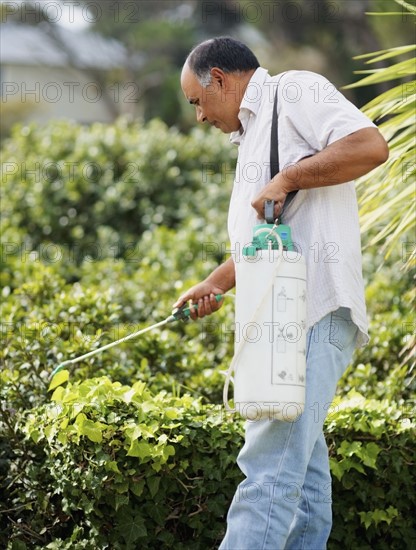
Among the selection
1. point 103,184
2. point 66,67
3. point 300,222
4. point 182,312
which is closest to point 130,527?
point 182,312

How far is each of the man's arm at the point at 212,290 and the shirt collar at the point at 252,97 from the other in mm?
498

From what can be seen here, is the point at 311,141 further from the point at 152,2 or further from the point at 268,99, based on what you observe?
the point at 152,2

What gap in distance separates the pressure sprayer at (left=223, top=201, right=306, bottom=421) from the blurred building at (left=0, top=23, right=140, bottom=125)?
2674 centimetres

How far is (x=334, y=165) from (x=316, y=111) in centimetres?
21

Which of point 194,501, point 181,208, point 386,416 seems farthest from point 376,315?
point 181,208

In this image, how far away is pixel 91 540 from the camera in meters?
3.33

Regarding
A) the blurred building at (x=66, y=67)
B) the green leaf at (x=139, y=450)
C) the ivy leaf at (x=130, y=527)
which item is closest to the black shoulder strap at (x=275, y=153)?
the green leaf at (x=139, y=450)

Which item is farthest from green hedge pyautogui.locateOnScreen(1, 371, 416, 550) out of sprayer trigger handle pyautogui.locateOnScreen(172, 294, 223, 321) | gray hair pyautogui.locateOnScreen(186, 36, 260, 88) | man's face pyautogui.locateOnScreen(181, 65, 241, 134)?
gray hair pyautogui.locateOnScreen(186, 36, 260, 88)

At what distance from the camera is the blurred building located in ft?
104

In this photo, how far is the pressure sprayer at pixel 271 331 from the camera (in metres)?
2.69

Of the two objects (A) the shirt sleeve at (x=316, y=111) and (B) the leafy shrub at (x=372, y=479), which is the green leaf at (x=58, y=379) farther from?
(A) the shirt sleeve at (x=316, y=111)

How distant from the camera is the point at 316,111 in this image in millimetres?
2873

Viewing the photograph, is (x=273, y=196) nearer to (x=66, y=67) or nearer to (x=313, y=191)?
(x=313, y=191)

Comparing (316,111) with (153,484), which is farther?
(153,484)
